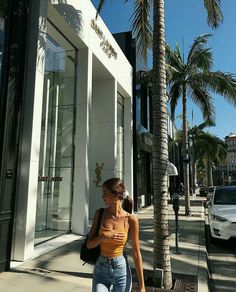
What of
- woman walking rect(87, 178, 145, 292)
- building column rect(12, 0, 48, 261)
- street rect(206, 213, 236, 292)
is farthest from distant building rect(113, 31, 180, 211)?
woman walking rect(87, 178, 145, 292)

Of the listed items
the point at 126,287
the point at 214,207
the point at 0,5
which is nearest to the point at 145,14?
the point at 0,5

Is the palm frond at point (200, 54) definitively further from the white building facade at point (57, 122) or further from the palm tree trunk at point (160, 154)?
the palm tree trunk at point (160, 154)

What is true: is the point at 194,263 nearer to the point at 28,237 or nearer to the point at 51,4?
the point at 28,237

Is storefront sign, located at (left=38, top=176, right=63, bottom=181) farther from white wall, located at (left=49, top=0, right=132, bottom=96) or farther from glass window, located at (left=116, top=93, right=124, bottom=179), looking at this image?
glass window, located at (left=116, top=93, right=124, bottom=179)

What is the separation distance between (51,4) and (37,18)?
1.33 meters

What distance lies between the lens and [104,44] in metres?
12.8

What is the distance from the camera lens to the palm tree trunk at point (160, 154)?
18.7 feet

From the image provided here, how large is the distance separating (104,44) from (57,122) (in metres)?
4.29

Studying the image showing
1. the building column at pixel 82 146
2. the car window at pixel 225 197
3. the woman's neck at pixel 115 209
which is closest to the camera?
the woman's neck at pixel 115 209

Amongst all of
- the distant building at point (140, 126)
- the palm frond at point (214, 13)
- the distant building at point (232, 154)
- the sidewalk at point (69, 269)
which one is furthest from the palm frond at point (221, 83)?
the distant building at point (232, 154)

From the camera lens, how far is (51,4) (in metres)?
8.68

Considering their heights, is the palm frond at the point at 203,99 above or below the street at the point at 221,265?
above

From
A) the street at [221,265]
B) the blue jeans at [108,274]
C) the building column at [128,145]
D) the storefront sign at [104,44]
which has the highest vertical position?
the storefront sign at [104,44]

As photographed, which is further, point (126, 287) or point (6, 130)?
point (6, 130)
